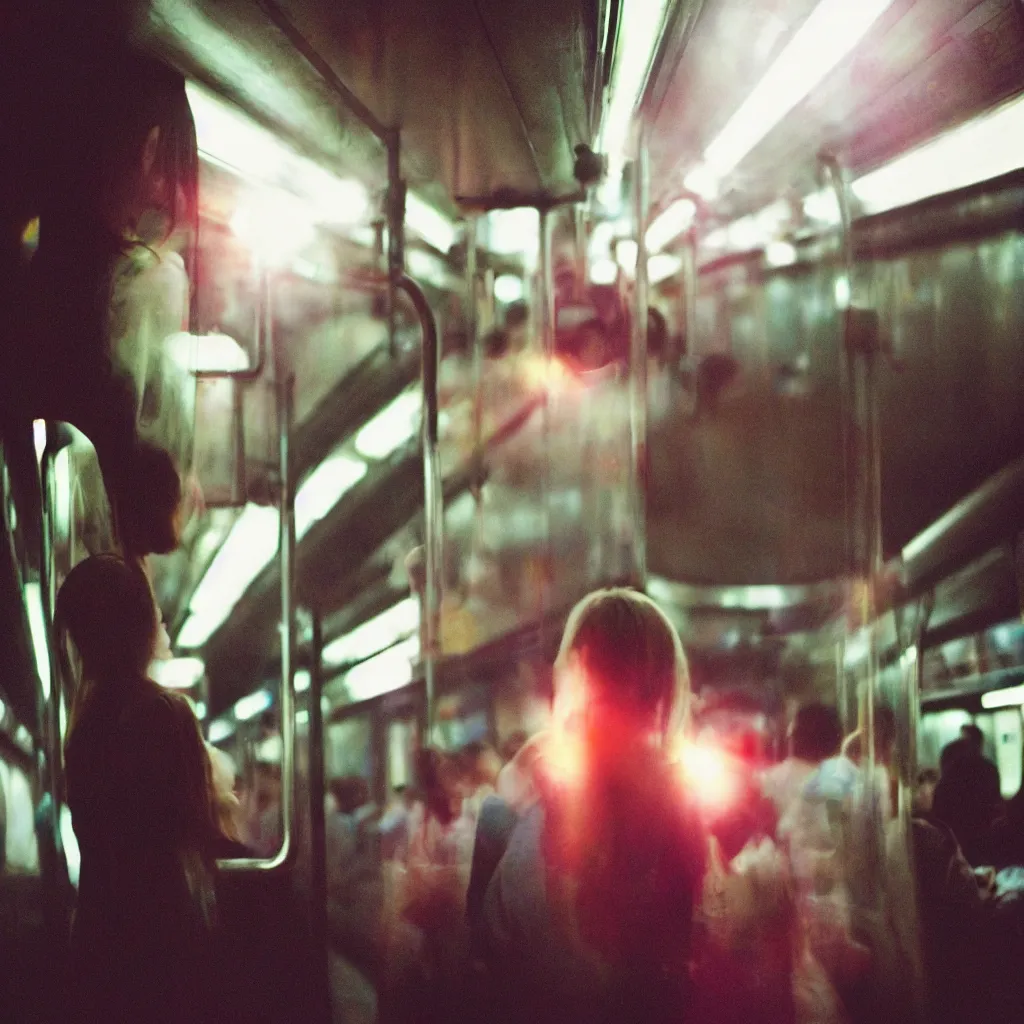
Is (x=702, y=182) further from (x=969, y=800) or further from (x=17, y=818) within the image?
(x=17, y=818)

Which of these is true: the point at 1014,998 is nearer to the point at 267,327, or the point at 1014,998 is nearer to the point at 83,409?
the point at 267,327

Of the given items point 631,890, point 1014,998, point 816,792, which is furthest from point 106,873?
point 1014,998

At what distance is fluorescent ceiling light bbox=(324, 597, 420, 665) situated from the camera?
1924mm

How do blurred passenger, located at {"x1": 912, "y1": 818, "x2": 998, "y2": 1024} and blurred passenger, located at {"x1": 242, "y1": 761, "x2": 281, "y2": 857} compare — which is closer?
blurred passenger, located at {"x1": 912, "y1": 818, "x2": 998, "y2": 1024}

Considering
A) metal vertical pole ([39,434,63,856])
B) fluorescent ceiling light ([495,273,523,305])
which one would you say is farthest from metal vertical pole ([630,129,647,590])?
metal vertical pole ([39,434,63,856])

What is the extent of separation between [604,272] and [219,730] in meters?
1.27

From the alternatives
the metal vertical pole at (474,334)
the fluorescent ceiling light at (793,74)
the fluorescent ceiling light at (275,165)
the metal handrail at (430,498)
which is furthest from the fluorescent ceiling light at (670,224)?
the fluorescent ceiling light at (275,165)

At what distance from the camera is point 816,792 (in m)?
1.74

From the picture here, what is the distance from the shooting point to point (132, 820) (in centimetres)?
210

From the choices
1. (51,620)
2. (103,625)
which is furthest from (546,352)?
(51,620)

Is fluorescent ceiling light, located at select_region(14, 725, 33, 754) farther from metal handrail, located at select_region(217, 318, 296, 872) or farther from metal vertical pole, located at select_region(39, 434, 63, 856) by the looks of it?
metal handrail, located at select_region(217, 318, 296, 872)

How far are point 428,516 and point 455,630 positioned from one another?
0.24m

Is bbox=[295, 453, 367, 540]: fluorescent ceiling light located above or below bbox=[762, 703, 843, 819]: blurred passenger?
above

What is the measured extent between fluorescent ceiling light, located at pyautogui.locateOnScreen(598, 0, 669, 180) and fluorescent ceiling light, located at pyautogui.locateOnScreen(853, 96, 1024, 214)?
1.52 feet
